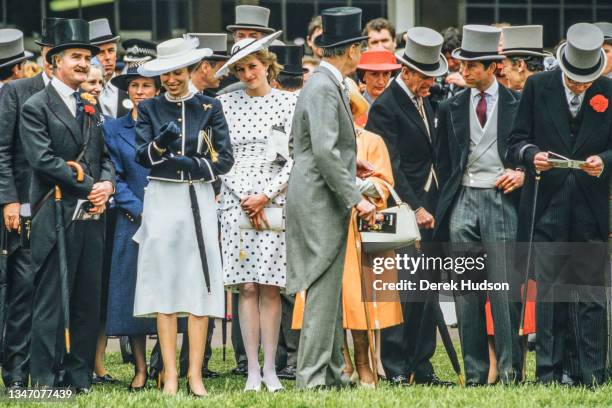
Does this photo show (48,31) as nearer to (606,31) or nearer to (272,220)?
(272,220)

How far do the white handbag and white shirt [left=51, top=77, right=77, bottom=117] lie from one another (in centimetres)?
Answer: 219

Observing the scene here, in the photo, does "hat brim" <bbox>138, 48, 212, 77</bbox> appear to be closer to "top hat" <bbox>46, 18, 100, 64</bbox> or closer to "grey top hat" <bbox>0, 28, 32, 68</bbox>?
"top hat" <bbox>46, 18, 100, 64</bbox>

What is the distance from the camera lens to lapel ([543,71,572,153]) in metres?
10.4

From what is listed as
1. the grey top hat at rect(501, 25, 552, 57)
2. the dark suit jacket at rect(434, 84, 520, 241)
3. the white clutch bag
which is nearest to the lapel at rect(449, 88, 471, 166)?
the dark suit jacket at rect(434, 84, 520, 241)

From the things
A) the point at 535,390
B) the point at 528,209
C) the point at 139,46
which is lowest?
the point at 535,390

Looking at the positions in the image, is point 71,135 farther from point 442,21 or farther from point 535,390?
point 442,21

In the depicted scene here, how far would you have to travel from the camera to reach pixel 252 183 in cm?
1071

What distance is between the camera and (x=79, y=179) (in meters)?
10.1

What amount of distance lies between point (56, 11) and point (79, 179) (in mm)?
17612

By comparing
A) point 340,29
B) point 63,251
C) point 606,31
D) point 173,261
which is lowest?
point 173,261

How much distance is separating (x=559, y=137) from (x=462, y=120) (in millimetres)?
1011

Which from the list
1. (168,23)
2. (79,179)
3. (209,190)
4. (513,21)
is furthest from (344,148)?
(513,21)

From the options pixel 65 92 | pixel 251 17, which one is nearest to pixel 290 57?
pixel 251 17

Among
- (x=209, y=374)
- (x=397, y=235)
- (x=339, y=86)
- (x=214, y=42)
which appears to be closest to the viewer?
(x=339, y=86)
